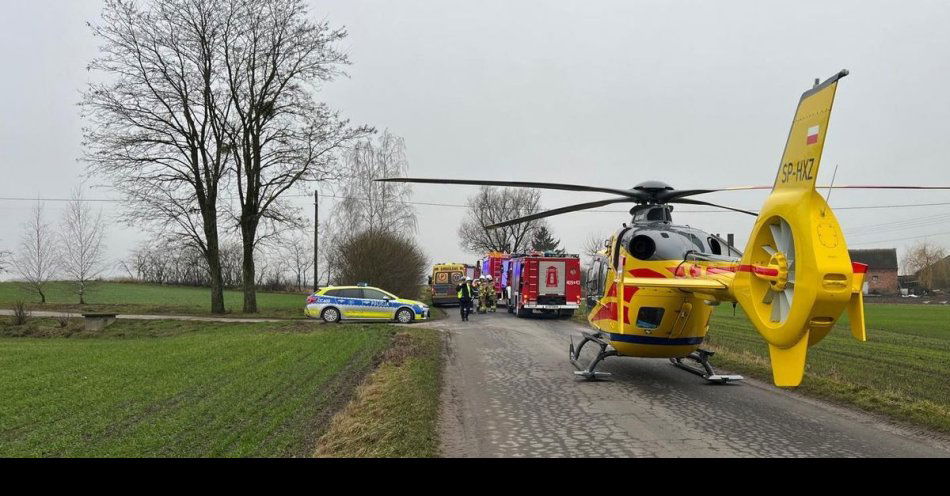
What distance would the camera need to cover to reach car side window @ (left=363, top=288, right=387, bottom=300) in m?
26.1

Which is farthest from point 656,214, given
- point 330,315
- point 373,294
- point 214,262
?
point 214,262

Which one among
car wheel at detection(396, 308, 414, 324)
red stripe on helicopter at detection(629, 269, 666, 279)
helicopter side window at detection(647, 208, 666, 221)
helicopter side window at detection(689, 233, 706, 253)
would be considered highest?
helicopter side window at detection(647, 208, 666, 221)

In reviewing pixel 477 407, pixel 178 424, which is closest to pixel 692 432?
pixel 477 407

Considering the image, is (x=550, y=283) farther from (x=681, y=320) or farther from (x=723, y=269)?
(x=723, y=269)

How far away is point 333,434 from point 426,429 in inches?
43.4

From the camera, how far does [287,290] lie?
215 feet

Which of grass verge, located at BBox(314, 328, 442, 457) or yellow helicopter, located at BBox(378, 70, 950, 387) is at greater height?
yellow helicopter, located at BBox(378, 70, 950, 387)

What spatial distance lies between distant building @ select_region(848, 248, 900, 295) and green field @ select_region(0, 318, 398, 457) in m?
91.3

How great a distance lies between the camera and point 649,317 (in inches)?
402

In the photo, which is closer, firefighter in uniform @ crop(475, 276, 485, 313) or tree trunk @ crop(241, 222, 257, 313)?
tree trunk @ crop(241, 222, 257, 313)

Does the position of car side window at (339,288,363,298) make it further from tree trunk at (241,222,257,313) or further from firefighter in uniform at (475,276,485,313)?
firefighter in uniform at (475,276,485,313)

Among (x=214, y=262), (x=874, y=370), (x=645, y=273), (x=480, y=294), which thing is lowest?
(x=874, y=370)

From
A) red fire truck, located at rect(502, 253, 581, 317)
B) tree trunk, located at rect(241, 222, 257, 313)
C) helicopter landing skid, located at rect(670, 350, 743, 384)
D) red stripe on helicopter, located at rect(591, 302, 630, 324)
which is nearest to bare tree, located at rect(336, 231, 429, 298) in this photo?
tree trunk, located at rect(241, 222, 257, 313)

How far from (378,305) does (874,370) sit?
1815 centimetres
